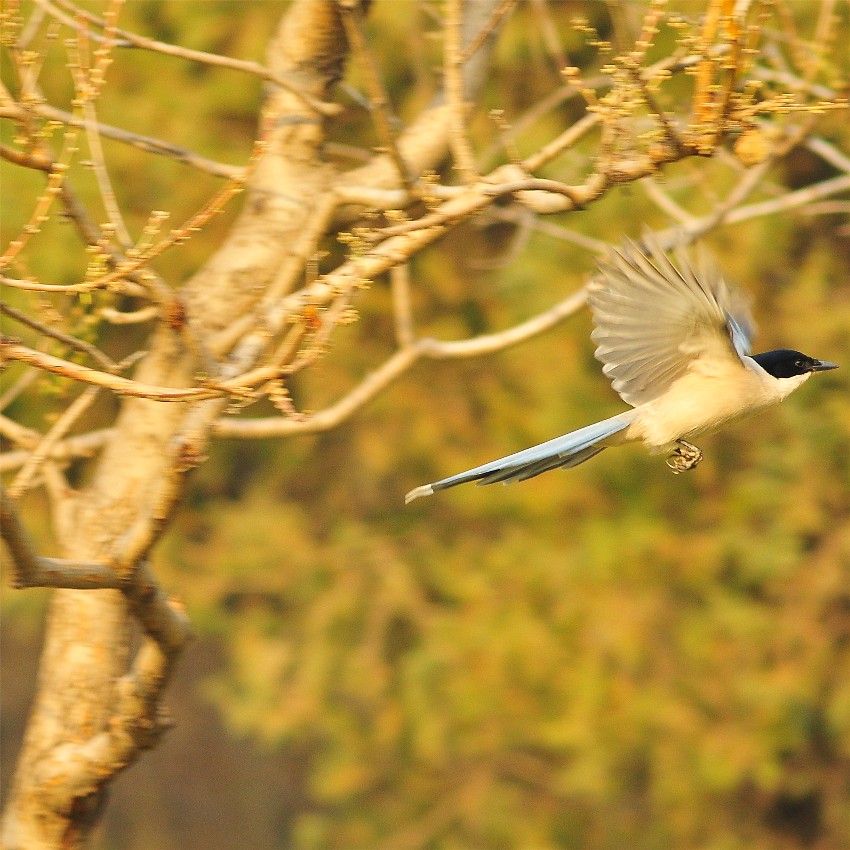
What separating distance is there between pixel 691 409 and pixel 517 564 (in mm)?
5283

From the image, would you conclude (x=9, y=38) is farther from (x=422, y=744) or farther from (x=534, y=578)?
(x=422, y=744)

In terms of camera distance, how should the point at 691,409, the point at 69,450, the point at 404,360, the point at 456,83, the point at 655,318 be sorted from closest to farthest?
the point at 456,83, the point at 655,318, the point at 691,409, the point at 69,450, the point at 404,360

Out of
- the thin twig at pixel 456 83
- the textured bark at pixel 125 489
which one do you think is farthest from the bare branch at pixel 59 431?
the thin twig at pixel 456 83

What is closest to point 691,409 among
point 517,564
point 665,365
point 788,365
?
point 665,365

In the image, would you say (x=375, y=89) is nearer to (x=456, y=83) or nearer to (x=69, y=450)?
(x=456, y=83)

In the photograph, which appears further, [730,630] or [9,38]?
[730,630]

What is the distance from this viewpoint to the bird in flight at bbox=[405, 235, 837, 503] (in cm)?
281

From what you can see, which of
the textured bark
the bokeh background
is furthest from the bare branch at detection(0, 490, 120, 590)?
the bokeh background

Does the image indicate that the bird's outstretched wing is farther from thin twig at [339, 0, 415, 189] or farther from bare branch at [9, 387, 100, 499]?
bare branch at [9, 387, 100, 499]

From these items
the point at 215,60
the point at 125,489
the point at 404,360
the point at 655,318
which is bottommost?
the point at 404,360

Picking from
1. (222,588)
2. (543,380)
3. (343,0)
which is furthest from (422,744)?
(343,0)

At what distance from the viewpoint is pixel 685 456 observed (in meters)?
3.29

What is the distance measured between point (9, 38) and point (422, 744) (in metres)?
6.94

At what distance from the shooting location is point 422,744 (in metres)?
8.52
